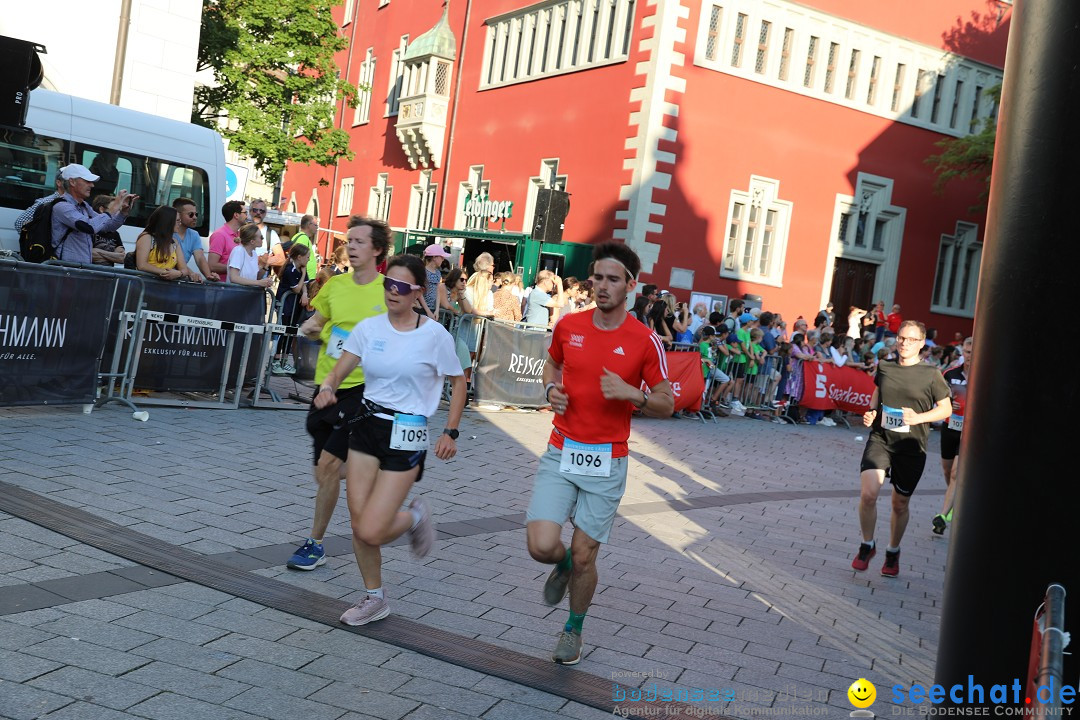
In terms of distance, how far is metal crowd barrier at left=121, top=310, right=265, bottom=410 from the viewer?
10734mm

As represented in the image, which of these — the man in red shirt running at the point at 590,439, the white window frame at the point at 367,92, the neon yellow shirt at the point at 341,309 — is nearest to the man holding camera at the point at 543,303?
the neon yellow shirt at the point at 341,309

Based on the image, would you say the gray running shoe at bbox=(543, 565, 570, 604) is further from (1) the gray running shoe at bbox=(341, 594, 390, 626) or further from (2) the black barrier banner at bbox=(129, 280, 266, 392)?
(2) the black barrier banner at bbox=(129, 280, 266, 392)

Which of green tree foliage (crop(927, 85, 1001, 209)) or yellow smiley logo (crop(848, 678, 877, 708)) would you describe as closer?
yellow smiley logo (crop(848, 678, 877, 708))

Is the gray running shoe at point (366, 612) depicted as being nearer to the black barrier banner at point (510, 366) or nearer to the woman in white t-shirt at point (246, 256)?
the woman in white t-shirt at point (246, 256)

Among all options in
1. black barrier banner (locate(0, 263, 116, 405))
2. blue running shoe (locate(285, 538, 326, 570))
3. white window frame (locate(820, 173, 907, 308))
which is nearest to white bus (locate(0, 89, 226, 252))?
black barrier banner (locate(0, 263, 116, 405))

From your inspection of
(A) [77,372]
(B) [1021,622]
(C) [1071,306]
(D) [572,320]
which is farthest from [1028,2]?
(A) [77,372]

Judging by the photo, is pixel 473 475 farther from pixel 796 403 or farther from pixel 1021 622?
pixel 796 403

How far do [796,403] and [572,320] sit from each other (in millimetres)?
15654

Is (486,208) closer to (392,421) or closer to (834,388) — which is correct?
(834,388)

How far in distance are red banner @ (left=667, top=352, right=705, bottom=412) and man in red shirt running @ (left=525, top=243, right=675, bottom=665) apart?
1181cm

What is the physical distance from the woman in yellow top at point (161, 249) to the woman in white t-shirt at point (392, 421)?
18.7ft

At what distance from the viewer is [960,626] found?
9.68 feet

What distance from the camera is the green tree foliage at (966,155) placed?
28734 mm

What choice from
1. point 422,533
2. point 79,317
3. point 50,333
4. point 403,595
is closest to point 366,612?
point 422,533
